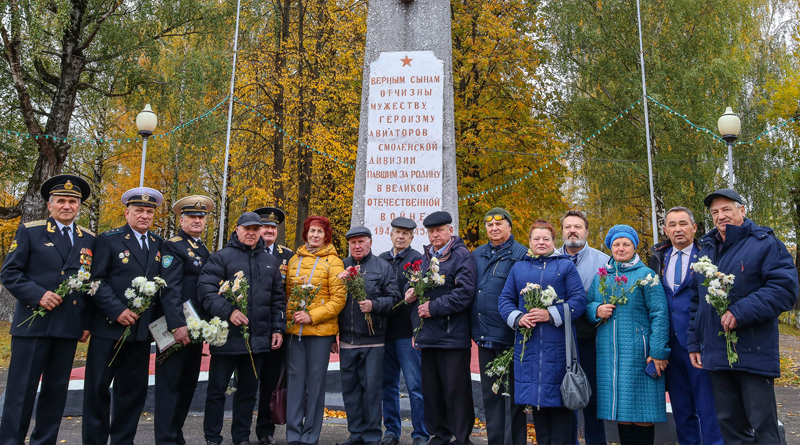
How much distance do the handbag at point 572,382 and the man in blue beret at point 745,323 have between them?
2.54 ft

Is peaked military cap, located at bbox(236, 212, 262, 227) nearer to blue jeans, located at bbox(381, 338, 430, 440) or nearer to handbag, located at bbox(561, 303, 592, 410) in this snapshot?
blue jeans, located at bbox(381, 338, 430, 440)

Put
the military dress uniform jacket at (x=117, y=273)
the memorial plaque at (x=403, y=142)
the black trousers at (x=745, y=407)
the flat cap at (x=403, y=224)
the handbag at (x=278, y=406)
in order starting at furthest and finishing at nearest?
the memorial plaque at (x=403, y=142)
the flat cap at (x=403, y=224)
the handbag at (x=278, y=406)
the military dress uniform jacket at (x=117, y=273)
the black trousers at (x=745, y=407)

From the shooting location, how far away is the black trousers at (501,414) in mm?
3869

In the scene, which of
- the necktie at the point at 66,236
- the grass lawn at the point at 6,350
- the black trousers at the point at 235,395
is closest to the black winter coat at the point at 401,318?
the black trousers at the point at 235,395

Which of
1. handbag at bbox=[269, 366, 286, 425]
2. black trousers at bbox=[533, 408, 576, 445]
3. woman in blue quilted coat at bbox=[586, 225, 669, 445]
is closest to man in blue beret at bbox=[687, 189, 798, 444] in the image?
woman in blue quilted coat at bbox=[586, 225, 669, 445]

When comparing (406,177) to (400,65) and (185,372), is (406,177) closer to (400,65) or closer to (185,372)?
(400,65)

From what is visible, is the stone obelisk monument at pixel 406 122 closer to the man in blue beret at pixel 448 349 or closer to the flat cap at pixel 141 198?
the man in blue beret at pixel 448 349

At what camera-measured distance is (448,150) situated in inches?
251

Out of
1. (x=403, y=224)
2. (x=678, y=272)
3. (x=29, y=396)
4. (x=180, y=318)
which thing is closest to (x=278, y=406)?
(x=180, y=318)

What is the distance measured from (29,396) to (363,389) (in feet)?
7.59

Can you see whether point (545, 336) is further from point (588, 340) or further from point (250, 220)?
point (250, 220)

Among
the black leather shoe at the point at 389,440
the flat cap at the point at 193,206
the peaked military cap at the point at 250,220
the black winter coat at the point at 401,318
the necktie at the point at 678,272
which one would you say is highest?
the flat cap at the point at 193,206

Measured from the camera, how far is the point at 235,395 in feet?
14.4

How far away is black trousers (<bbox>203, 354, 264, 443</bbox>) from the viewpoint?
4199 mm
